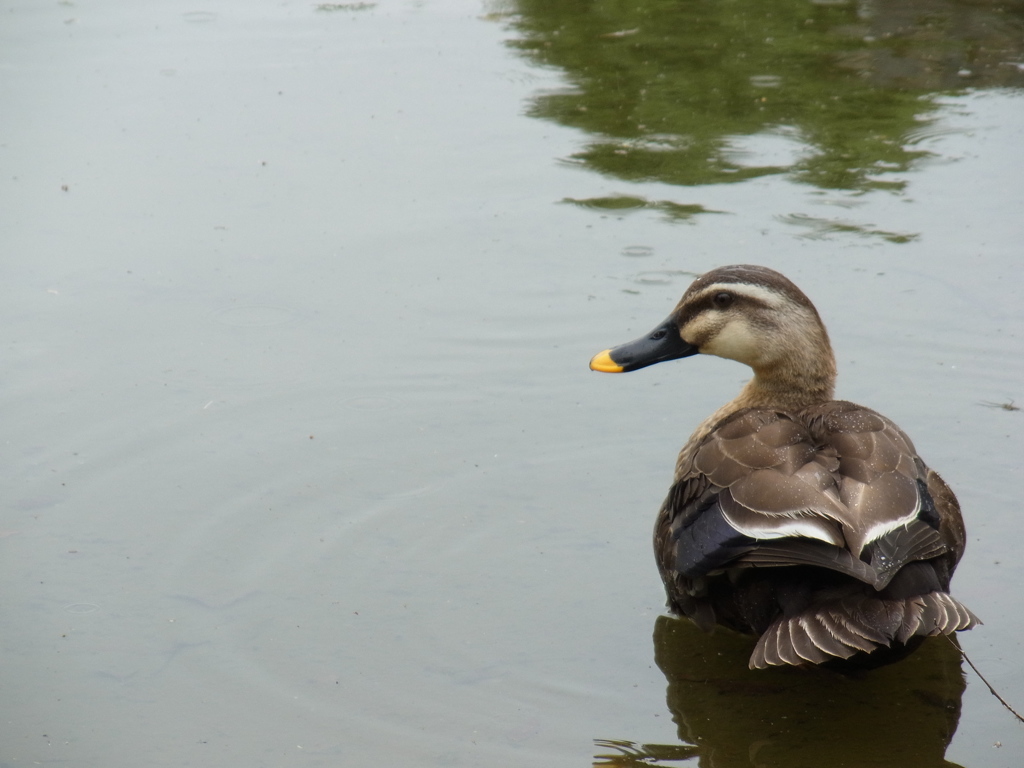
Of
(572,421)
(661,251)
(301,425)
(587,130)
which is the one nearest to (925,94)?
(587,130)

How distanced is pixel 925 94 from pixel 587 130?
8.87ft

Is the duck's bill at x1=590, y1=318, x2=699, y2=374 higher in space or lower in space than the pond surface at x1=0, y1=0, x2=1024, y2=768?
higher

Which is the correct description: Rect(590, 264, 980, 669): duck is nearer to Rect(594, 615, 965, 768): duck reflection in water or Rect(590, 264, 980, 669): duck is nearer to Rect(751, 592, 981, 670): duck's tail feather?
Rect(751, 592, 981, 670): duck's tail feather

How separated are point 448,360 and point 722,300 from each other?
5.91ft

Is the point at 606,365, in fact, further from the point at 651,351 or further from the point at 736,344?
the point at 736,344

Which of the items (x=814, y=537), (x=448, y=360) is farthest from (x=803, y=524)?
(x=448, y=360)

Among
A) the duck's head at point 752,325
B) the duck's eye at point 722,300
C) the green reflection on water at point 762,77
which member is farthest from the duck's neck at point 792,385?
the green reflection on water at point 762,77

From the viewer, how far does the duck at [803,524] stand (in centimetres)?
346

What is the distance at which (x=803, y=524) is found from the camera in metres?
3.46

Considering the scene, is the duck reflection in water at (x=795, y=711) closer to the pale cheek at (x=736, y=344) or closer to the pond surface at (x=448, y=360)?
the pond surface at (x=448, y=360)

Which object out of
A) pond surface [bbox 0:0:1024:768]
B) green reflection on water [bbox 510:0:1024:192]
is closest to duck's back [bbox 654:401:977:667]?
pond surface [bbox 0:0:1024:768]

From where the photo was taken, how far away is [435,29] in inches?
434

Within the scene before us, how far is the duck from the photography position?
346 centimetres

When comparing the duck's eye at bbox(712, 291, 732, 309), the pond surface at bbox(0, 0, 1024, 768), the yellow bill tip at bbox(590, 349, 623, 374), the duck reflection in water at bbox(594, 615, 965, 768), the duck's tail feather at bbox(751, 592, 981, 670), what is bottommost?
the duck reflection in water at bbox(594, 615, 965, 768)
